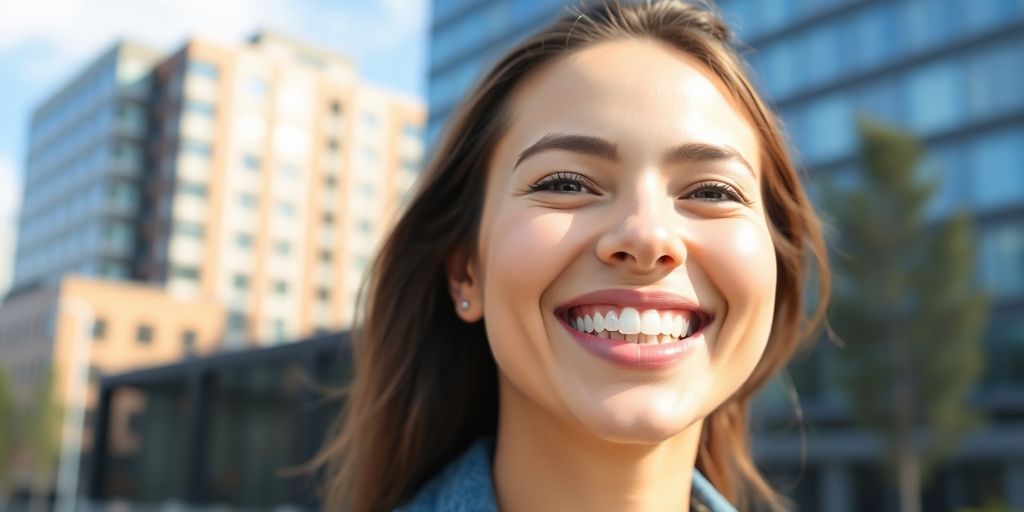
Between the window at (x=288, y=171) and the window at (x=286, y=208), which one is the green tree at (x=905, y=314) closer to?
the window at (x=286, y=208)

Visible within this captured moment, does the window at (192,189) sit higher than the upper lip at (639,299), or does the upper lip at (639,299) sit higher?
the window at (192,189)

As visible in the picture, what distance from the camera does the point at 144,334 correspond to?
176 feet

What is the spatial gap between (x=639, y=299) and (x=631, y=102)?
0.37 metres


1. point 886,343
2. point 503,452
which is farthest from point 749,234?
point 886,343

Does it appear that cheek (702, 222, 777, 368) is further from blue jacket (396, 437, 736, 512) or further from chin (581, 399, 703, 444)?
blue jacket (396, 437, 736, 512)

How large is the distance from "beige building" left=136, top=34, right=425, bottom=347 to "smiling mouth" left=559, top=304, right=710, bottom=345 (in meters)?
52.8

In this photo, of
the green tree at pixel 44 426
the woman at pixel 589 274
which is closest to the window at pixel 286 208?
the green tree at pixel 44 426

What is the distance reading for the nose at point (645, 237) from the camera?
1.62 metres

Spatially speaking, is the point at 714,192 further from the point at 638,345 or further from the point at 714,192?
the point at 638,345

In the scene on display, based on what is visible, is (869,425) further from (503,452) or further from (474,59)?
(474,59)

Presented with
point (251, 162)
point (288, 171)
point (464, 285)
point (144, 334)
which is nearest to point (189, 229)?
point (251, 162)

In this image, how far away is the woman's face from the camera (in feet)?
5.38

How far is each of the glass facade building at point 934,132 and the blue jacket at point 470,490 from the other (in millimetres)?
23310

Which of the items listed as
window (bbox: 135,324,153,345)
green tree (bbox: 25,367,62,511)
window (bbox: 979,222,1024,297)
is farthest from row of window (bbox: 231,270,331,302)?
window (bbox: 979,222,1024,297)
